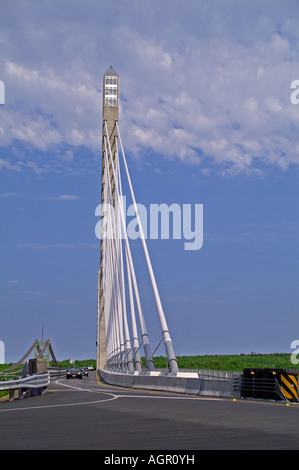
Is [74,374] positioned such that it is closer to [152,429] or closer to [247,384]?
[247,384]

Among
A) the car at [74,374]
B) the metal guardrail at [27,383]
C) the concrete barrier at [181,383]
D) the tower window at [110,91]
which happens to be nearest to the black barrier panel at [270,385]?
the concrete barrier at [181,383]

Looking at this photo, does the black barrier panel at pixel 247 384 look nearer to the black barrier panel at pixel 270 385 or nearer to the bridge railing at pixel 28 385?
the black barrier panel at pixel 270 385

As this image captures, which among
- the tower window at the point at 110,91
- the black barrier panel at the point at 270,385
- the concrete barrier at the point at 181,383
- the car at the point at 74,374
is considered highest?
the tower window at the point at 110,91

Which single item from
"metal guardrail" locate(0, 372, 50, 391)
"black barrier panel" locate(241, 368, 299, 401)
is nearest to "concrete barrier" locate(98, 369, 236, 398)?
"black barrier panel" locate(241, 368, 299, 401)

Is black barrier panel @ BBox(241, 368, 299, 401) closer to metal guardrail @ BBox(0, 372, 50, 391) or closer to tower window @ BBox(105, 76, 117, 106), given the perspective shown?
metal guardrail @ BBox(0, 372, 50, 391)

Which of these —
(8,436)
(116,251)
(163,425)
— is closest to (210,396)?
(163,425)

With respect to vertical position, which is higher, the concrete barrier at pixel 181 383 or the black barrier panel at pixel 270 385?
the black barrier panel at pixel 270 385

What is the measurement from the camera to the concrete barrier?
2123 cm

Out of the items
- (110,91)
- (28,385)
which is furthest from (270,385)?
(110,91)

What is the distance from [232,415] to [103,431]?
390 centimetres

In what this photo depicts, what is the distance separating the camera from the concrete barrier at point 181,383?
21.2 meters

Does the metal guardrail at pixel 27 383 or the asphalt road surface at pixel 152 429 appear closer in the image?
the asphalt road surface at pixel 152 429

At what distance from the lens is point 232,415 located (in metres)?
12.9
